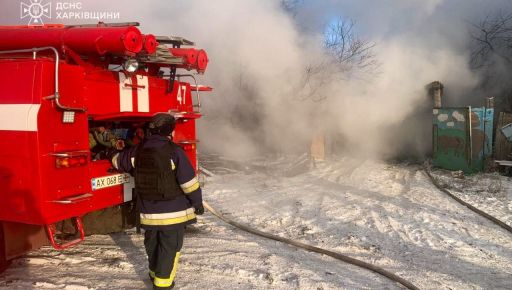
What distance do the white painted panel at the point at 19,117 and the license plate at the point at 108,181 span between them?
2.27 feet

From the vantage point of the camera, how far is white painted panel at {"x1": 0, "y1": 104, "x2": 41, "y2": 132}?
8.89ft

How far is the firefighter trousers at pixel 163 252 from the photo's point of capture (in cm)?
301

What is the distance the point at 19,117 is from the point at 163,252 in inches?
54.7

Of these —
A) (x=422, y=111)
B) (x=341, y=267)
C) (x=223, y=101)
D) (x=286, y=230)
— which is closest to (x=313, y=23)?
(x=223, y=101)

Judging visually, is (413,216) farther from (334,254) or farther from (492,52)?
(492,52)

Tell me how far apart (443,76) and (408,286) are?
37.6 ft

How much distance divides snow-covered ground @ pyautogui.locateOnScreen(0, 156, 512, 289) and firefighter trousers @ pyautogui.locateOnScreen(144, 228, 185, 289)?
1.02ft

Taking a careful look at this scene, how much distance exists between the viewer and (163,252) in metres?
3.02

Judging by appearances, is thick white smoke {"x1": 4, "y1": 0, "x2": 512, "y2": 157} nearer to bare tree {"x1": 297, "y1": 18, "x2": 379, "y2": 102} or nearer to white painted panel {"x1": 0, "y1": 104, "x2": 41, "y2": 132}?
bare tree {"x1": 297, "y1": 18, "x2": 379, "y2": 102}

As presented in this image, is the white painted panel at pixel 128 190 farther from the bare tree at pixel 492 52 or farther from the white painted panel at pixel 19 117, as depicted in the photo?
the bare tree at pixel 492 52

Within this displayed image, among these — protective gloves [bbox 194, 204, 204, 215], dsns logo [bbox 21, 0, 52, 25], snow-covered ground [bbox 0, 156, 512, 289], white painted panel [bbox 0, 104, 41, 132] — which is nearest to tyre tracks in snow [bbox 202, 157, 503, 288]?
snow-covered ground [bbox 0, 156, 512, 289]

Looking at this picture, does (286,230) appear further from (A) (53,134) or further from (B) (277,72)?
(B) (277,72)

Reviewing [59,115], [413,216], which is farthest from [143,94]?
[413,216]

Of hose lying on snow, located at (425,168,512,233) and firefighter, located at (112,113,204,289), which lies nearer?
firefighter, located at (112,113,204,289)
